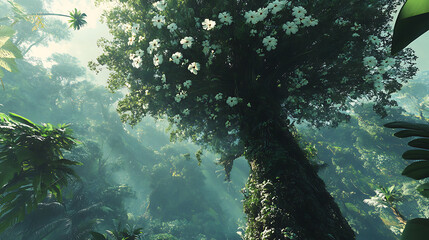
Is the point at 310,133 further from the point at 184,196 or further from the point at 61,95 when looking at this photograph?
the point at 61,95

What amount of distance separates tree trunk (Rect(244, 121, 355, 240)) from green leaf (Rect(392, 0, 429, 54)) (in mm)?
2483

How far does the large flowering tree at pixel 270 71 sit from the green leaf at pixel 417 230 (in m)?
1.64

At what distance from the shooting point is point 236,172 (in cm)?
5250

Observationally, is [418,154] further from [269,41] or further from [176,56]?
[176,56]

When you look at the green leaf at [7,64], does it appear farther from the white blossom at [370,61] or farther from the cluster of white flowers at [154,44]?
the white blossom at [370,61]

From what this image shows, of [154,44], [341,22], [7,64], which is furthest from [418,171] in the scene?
[7,64]

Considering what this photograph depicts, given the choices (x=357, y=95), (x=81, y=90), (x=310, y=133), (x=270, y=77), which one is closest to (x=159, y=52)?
(x=270, y=77)

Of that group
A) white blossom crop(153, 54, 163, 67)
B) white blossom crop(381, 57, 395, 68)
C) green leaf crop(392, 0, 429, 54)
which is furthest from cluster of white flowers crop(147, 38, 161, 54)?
white blossom crop(381, 57, 395, 68)

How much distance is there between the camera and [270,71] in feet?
16.5

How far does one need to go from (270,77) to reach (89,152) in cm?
2867

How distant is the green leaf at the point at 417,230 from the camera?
3.47ft

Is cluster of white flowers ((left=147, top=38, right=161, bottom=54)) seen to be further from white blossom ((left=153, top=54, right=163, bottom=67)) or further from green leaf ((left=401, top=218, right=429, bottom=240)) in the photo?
green leaf ((left=401, top=218, right=429, bottom=240))

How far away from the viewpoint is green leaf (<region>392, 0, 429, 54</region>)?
95cm

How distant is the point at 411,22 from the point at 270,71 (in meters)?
4.15
